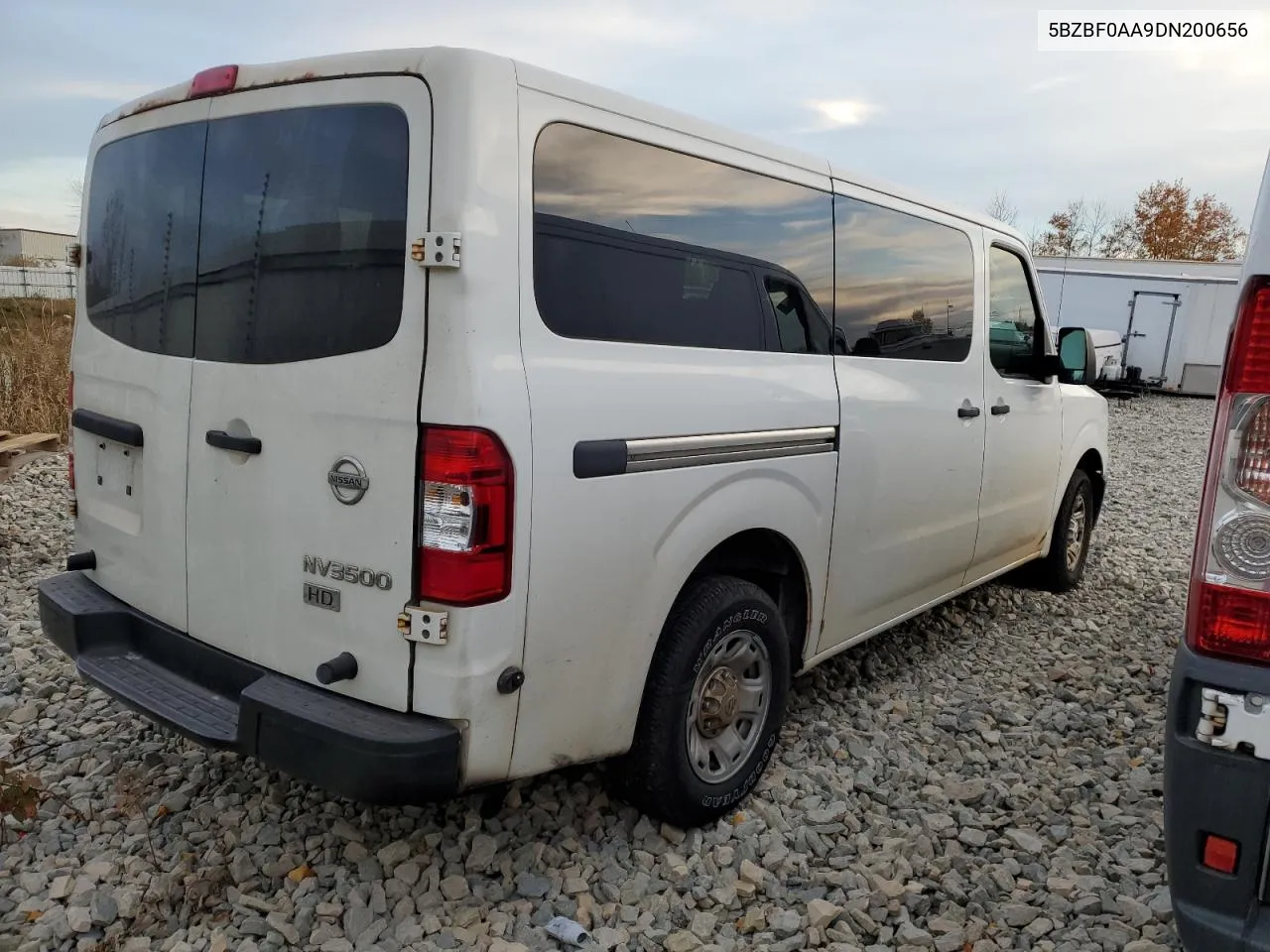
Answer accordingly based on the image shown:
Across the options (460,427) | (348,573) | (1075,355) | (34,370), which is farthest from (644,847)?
(34,370)

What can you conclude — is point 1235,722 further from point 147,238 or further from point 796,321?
point 147,238

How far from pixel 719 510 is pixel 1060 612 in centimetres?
353

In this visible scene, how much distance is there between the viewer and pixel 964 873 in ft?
9.39

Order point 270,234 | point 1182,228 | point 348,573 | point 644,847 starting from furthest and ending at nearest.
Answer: point 1182,228, point 644,847, point 270,234, point 348,573

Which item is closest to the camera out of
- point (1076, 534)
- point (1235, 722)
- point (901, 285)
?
point (1235, 722)

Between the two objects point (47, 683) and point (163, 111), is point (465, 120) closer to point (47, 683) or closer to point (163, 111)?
point (163, 111)

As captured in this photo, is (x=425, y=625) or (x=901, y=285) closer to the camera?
(x=425, y=625)

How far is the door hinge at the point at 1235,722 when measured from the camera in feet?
5.57

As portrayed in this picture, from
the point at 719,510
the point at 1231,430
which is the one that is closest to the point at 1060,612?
the point at 719,510

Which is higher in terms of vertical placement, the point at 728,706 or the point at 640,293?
the point at 640,293

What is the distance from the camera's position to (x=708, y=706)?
9.71ft

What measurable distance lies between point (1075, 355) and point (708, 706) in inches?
125

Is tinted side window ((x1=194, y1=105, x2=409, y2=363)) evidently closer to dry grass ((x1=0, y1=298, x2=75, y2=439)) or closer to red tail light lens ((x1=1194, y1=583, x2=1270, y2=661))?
red tail light lens ((x1=1194, y1=583, x2=1270, y2=661))

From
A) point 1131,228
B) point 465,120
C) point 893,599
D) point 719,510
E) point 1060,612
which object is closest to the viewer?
point 465,120
